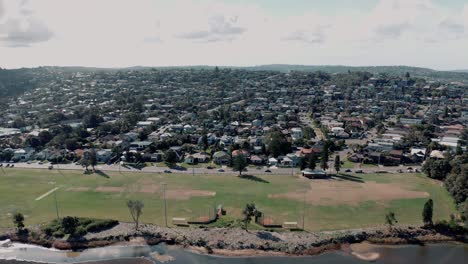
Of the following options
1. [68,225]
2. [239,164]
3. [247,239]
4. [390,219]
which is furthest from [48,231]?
[390,219]

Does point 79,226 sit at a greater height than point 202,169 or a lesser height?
lesser

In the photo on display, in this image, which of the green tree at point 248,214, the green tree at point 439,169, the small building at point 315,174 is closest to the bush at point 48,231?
the green tree at point 248,214

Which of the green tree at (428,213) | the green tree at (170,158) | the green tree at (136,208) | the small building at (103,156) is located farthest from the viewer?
the small building at (103,156)

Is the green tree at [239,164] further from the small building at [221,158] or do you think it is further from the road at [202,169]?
the small building at [221,158]

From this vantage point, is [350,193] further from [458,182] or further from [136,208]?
[136,208]

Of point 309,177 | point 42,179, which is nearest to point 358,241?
point 309,177

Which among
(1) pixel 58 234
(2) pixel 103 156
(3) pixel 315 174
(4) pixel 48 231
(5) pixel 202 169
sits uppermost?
(2) pixel 103 156
